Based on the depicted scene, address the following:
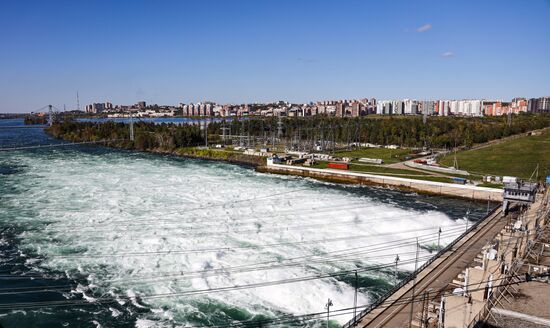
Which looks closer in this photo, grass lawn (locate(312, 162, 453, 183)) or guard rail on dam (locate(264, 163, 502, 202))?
guard rail on dam (locate(264, 163, 502, 202))

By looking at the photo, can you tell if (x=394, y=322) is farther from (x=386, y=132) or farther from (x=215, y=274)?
(x=386, y=132)

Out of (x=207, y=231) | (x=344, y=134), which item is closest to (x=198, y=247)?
(x=207, y=231)

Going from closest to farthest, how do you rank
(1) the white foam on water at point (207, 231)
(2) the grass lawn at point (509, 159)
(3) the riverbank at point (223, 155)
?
(1) the white foam on water at point (207, 231) → (3) the riverbank at point (223, 155) → (2) the grass lawn at point (509, 159)

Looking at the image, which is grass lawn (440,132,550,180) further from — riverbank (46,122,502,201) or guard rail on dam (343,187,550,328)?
guard rail on dam (343,187,550,328)

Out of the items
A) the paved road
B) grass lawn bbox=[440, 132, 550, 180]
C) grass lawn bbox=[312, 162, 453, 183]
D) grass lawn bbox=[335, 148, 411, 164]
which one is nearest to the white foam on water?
the paved road

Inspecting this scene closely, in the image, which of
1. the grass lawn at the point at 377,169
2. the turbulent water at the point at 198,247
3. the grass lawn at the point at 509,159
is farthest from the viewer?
the grass lawn at the point at 509,159

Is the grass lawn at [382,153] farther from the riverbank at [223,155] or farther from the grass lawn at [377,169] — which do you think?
the riverbank at [223,155]

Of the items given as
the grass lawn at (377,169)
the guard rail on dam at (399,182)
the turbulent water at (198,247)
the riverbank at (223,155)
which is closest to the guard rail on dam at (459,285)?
the turbulent water at (198,247)
